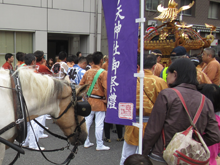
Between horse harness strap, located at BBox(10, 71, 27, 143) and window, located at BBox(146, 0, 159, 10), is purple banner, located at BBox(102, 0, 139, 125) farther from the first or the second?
window, located at BBox(146, 0, 159, 10)

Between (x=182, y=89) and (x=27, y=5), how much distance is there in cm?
1089

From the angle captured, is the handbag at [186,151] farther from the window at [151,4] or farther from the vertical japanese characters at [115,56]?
the window at [151,4]

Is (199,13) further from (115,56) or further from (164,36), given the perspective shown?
(115,56)

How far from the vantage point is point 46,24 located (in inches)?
458

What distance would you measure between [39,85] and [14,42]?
1011 centimetres

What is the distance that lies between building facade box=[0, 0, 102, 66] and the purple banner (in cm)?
979

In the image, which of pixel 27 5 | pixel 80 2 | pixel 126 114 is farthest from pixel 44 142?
pixel 80 2

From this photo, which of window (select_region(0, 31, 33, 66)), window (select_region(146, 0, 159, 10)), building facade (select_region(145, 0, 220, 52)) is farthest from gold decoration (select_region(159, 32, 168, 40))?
window (select_region(146, 0, 159, 10))

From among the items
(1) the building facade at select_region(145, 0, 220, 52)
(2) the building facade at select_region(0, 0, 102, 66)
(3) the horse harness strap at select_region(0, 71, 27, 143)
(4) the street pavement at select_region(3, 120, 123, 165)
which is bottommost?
(4) the street pavement at select_region(3, 120, 123, 165)

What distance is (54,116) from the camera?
2416 millimetres

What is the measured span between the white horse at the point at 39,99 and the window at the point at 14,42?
982cm

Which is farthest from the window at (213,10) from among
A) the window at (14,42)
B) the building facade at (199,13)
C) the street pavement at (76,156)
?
the street pavement at (76,156)

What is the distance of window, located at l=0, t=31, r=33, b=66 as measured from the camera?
36.0ft

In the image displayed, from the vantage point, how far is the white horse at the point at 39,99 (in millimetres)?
1995
